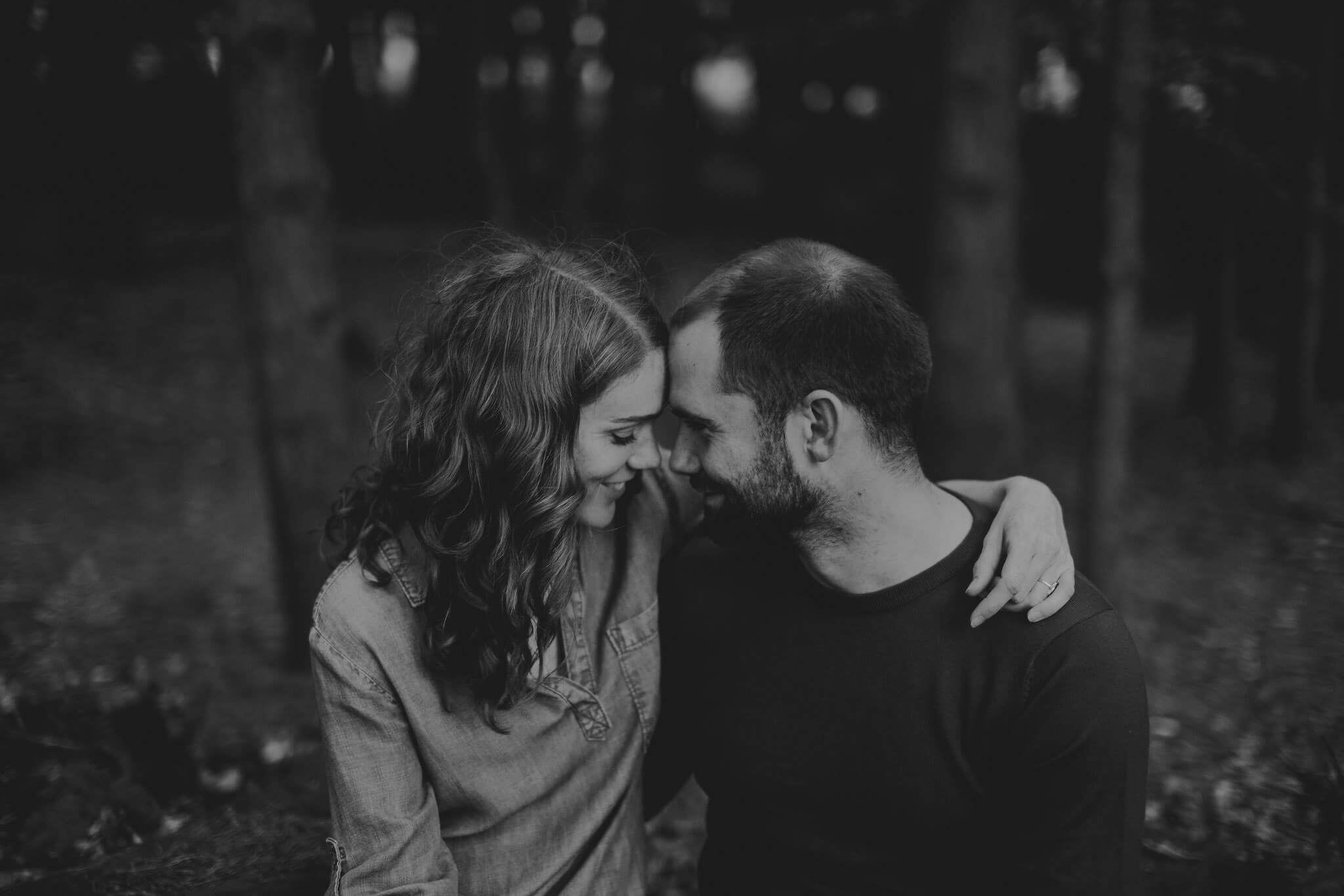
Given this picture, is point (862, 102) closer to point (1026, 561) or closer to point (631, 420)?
point (631, 420)

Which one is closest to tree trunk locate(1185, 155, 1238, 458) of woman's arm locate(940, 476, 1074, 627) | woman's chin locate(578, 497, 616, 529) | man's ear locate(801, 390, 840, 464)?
woman's arm locate(940, 476, 1074, 627)

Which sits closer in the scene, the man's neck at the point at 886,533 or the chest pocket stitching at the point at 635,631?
the man's neck at the point at 886,533

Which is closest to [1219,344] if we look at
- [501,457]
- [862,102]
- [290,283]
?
[290,283]

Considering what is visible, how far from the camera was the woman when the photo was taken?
2.35 meters

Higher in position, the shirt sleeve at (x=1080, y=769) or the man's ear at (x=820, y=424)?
the man's ear at (x=820, y=424)

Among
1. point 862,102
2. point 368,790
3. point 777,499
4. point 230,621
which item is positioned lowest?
point 230,621

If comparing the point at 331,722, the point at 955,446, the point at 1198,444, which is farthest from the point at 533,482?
the point at 1198,444

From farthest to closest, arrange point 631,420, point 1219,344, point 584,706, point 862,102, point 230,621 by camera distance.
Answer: point 862,102
point 1219,344
point 230,621
point 584,706
point 631,420

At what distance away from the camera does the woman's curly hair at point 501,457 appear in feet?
7.89

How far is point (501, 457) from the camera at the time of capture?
241 cm

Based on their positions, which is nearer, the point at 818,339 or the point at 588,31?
the point at 818,339

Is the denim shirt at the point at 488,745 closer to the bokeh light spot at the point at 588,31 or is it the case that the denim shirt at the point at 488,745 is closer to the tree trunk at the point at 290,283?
the tree trunk at the point at 290,283

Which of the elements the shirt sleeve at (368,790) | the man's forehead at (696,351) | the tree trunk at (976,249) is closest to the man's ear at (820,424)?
the man's forehead at (696,351)

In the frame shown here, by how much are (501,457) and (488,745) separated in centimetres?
73
